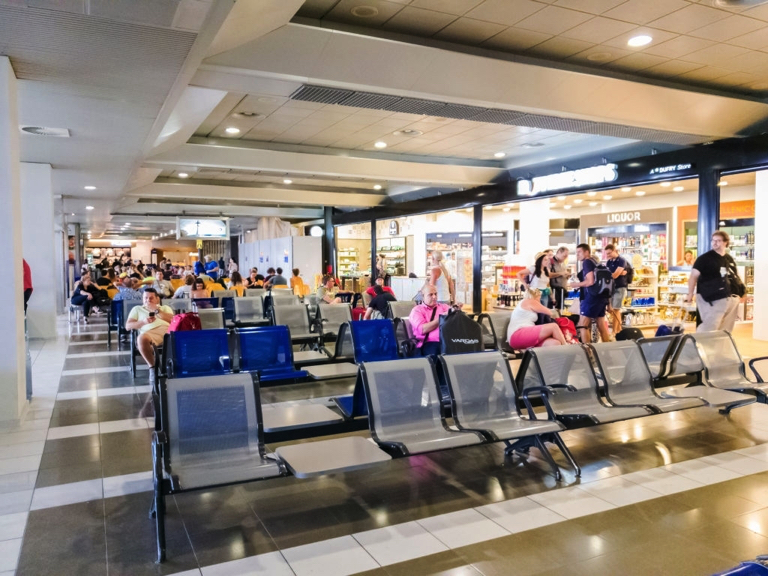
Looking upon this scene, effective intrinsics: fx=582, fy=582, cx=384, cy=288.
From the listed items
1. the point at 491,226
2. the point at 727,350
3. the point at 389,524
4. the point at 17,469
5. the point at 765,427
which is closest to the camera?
the point at 389,524

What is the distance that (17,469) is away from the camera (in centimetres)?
411

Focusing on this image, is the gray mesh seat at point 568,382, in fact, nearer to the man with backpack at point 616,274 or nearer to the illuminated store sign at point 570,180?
the man with backpack at point 616,274

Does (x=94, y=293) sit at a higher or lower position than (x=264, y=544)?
higher

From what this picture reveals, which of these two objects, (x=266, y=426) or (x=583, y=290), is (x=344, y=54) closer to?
(x=266, y=426)

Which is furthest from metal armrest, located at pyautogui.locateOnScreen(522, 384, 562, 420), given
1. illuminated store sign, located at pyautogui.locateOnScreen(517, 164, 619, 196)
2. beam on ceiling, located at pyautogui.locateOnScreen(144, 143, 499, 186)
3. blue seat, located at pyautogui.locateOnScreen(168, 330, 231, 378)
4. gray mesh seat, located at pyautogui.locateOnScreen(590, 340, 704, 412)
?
beam on ceiling, located at pyautogui.locateOnScreen(144, 143, 499, 186)

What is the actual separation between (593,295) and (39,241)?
945 centimetres

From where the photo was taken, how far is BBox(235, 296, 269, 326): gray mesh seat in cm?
870

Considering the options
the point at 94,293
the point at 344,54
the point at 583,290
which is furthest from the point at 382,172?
the point at 94,293

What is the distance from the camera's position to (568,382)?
14.5 ft

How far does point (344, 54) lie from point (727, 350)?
4.68 metres

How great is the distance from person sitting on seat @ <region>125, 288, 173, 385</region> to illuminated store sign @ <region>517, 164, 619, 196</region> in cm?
811

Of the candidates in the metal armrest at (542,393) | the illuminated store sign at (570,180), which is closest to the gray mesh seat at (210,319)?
the metal armrest at (542,393)

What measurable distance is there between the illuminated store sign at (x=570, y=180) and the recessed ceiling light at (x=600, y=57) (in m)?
4.26

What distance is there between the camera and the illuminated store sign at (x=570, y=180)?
10.8 m
